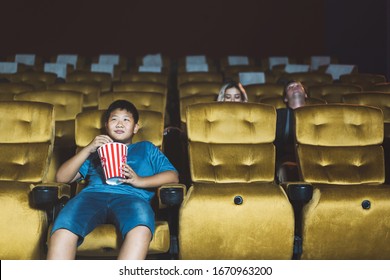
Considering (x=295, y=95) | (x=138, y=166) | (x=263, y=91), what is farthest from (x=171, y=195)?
(x=263, y=91)

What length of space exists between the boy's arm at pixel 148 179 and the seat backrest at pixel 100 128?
0.44 m

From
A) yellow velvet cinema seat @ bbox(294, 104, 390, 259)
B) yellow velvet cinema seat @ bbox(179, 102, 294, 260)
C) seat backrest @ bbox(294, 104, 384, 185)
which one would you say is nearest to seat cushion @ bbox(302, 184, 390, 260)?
yellow velvet cinema seat @ bbox(294, 104, 390, 259)

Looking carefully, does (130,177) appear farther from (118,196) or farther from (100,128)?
(100,128)

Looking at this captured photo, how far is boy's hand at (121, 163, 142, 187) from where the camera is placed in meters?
2.17

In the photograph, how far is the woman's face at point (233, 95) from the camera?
3412mm

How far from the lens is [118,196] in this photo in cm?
228

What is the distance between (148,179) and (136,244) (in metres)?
0.40

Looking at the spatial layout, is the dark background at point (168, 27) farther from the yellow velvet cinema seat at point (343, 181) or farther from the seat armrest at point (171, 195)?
the seat armrest at point (171, 195)

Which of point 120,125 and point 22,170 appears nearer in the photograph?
point 120,125

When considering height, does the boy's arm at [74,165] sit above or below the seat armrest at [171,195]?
above

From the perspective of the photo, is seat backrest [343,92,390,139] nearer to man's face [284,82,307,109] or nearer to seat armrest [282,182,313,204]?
man's face [284,82,307,109]

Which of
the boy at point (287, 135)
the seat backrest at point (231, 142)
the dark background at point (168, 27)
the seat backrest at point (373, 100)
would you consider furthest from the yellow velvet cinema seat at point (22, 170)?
the dark background at point (168, 27)

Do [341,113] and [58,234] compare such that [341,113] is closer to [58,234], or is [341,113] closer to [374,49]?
[58,234]

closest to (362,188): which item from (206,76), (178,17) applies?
(206,76)
